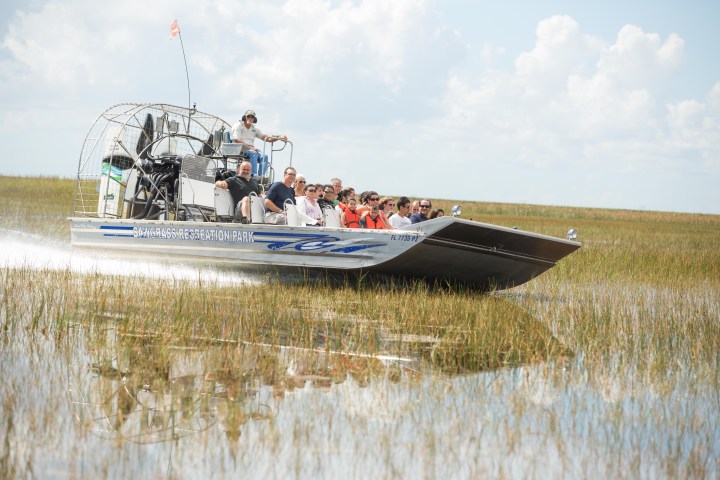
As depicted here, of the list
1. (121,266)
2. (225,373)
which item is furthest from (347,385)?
(121,266)

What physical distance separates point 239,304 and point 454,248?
2.91 metres

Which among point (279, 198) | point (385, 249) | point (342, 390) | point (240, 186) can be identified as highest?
point (240, 186)

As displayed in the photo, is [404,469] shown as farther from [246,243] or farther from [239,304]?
[246,243]

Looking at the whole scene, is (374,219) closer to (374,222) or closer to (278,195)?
(374,222)

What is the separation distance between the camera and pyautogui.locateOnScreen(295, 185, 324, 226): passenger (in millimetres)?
11695

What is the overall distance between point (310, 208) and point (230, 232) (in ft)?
3.88

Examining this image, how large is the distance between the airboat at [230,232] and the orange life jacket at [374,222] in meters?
0.63

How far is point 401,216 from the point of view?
12.6 metres

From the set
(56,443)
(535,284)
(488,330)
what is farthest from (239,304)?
(535,284)

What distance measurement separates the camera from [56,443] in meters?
4.44

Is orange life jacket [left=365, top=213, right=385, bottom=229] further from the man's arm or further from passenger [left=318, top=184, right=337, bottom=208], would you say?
the man's arm

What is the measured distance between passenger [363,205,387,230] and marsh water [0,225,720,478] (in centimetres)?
185

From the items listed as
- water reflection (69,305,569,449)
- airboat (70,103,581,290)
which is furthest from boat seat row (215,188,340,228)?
water reflection (69,305,569,449)

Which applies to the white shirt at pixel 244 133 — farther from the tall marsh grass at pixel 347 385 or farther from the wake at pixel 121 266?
the tall marsh grass at pixel 347 385
